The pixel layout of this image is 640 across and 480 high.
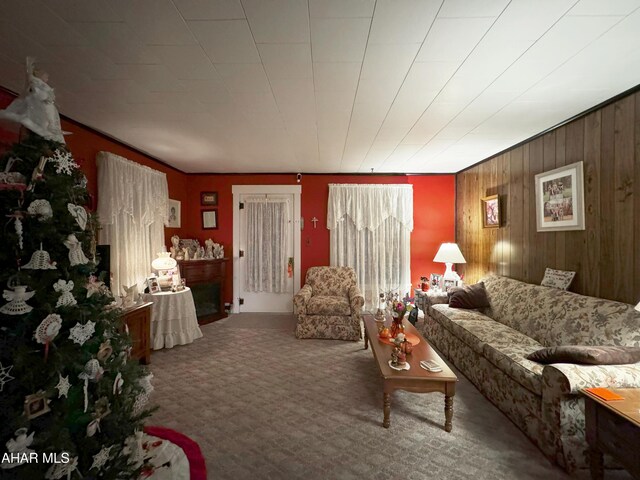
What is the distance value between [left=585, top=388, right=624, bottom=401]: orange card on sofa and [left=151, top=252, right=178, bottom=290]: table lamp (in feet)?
13.7

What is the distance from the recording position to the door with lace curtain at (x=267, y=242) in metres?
5.00

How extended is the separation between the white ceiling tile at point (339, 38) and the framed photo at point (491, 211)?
303 cm

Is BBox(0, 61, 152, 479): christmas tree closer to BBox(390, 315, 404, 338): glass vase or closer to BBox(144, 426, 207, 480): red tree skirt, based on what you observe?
BBox(144, 426, 207, 480): red tree skirt

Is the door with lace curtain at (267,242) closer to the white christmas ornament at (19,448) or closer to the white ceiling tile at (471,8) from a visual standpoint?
the white ceiling tile at (471,8)

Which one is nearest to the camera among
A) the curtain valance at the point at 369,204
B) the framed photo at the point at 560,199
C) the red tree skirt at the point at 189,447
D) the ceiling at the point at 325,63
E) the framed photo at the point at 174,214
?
the ceiling at the point at 325,63

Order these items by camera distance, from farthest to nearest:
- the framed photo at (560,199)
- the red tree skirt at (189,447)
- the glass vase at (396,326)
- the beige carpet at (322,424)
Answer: the glass vase at (396,326)
the framed photo at (560,199)
the beige carpet at (322,424)
the red tree skirt at (189,447)

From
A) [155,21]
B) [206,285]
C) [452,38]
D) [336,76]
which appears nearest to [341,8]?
[336,76]

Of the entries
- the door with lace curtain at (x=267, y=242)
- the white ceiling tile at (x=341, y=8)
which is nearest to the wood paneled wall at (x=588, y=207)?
the white ceiling tile at (x=341, y=8)

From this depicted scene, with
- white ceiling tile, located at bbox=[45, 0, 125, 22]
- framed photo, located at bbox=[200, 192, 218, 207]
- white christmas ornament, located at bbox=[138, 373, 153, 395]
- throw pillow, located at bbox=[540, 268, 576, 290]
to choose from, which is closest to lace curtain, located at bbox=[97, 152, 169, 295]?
framed photo, located at bbox=[200, 192, 218, 207]

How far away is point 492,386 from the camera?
232 centimetres

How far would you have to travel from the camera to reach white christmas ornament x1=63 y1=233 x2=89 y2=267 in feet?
3.86

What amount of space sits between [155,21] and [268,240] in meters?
3.69

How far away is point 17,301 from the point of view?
1034mm

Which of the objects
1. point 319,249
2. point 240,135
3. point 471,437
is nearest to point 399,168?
point 319,249
